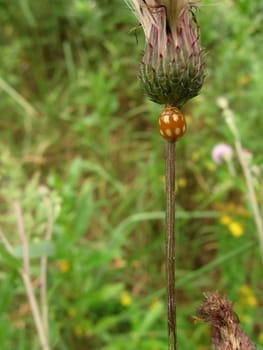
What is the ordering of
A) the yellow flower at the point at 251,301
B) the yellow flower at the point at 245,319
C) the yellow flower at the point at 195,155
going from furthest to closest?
the yellow flower at the point at 195,155 → the yellow flower at the point at 251,301 → the yellow flower at the point at 245,319

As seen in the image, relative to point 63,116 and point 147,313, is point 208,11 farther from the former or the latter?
point 147,313

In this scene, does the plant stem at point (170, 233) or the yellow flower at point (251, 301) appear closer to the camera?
the plant stem at point (170, 233)

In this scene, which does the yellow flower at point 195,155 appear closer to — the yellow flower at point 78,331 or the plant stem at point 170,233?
the yellow flower at point 78,331

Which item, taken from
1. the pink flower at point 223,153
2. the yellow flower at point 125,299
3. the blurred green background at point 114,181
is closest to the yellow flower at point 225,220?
the blurred green background at point 114,181

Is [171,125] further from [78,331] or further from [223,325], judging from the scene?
[78,331]

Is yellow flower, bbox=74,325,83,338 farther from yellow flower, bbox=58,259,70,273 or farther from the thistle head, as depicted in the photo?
the thistle head

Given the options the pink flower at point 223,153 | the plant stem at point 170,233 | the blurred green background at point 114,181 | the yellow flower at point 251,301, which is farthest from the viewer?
the yellow flower at point 251,301

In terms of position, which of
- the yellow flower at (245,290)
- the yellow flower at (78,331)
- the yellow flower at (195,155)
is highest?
the yellow flower at (195,155)
